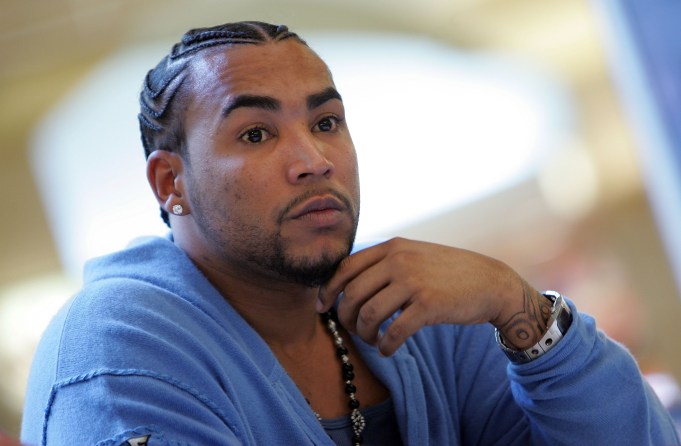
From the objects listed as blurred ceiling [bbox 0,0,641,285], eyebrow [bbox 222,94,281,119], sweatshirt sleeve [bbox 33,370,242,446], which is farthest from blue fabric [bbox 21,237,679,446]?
blurred ceiling [bbox 0,0,641,285]

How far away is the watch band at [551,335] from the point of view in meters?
1.14

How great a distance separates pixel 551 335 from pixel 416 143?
2.44 metres

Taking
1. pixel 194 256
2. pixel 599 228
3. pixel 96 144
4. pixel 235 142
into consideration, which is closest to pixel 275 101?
pixel 235 142

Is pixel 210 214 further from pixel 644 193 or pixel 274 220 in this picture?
pixel 644 193

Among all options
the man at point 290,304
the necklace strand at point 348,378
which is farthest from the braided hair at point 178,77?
the necklace strand at point 348,378

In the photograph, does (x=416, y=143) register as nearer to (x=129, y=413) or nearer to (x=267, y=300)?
(x=267, y=300)

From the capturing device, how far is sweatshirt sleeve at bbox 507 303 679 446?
3.73 ft

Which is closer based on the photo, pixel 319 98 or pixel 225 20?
pixel 319 98

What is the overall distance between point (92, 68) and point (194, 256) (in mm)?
2345

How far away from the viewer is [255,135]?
3.80 ft

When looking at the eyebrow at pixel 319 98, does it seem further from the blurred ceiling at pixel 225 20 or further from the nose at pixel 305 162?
the blurred ceiling at pixel 225 20

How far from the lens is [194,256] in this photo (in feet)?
4.08

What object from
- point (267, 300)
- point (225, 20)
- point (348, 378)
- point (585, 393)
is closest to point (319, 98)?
point (267, 300)

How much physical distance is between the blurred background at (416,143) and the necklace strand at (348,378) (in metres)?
2.12
